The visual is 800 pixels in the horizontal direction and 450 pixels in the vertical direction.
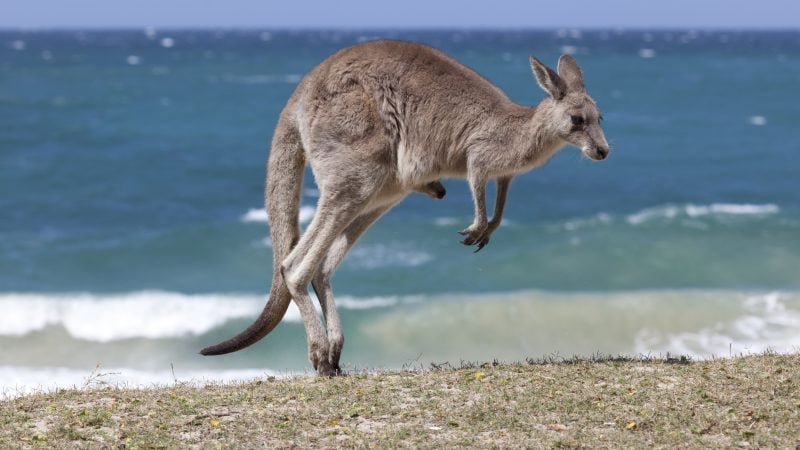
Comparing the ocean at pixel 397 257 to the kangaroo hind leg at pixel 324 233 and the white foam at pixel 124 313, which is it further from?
the kangaroo hind leg at pixel 324 233

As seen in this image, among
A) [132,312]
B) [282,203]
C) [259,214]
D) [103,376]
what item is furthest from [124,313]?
[282,203]

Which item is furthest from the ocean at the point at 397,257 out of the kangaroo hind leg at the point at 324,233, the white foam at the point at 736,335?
the kangaroo hind leg at the point at 324,233

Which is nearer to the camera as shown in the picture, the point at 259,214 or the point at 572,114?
the point at 572,114

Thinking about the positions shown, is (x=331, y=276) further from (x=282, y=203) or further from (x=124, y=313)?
(x=124, y=313)

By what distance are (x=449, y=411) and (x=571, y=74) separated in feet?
7.07

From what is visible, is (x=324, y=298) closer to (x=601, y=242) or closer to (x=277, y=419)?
(x=277, y=419)

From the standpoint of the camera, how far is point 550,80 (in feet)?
20.9

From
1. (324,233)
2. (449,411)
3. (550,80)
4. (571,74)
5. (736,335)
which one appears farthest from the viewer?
(736,335)

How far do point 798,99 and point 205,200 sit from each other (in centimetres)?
2461

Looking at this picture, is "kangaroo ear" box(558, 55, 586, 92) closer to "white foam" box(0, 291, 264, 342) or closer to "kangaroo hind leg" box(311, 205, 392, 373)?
"kangaroo hind leg" box(311, 205, 392, 373)

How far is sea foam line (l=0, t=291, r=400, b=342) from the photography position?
12.7 metres

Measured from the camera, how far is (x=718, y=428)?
16.8ft

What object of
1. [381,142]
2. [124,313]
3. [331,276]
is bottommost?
[124,313]

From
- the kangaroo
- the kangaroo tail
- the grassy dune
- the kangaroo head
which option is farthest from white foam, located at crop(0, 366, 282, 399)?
the kangaroo head
